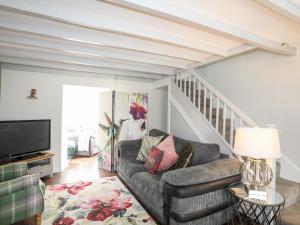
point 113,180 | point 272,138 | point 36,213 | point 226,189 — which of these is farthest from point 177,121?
point 36,213

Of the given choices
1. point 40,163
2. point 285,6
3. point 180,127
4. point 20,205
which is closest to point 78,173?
point 40,163

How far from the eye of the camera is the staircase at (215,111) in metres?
2.42

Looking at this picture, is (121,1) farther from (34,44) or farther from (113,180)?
(113,180)

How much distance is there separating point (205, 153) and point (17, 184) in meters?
2.20

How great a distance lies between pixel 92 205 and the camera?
264cm

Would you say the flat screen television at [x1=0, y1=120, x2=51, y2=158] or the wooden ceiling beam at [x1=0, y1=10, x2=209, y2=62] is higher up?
the wooden ceiling beam at [x1=0, y1=10, x2=209, y2=62]

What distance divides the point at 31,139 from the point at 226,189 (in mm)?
3461

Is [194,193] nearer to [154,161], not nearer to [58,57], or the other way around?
[154,161]

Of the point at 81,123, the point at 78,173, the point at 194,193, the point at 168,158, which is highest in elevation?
the point at 81,123

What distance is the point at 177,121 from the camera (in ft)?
13.1

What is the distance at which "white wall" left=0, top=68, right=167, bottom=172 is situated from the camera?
357 centimetres

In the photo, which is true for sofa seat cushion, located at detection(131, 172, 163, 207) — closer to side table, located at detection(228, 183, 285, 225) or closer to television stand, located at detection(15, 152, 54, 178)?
side table, located at detection(228, 183, 285, 225)

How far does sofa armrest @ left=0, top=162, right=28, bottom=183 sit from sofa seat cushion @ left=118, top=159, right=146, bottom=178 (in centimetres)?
143

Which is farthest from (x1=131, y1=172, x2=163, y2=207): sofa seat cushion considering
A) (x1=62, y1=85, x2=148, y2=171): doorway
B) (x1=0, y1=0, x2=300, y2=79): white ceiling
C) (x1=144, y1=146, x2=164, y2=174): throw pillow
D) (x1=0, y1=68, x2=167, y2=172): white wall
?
(x1=0, y1=68, x2=167, y2=172): white wall
